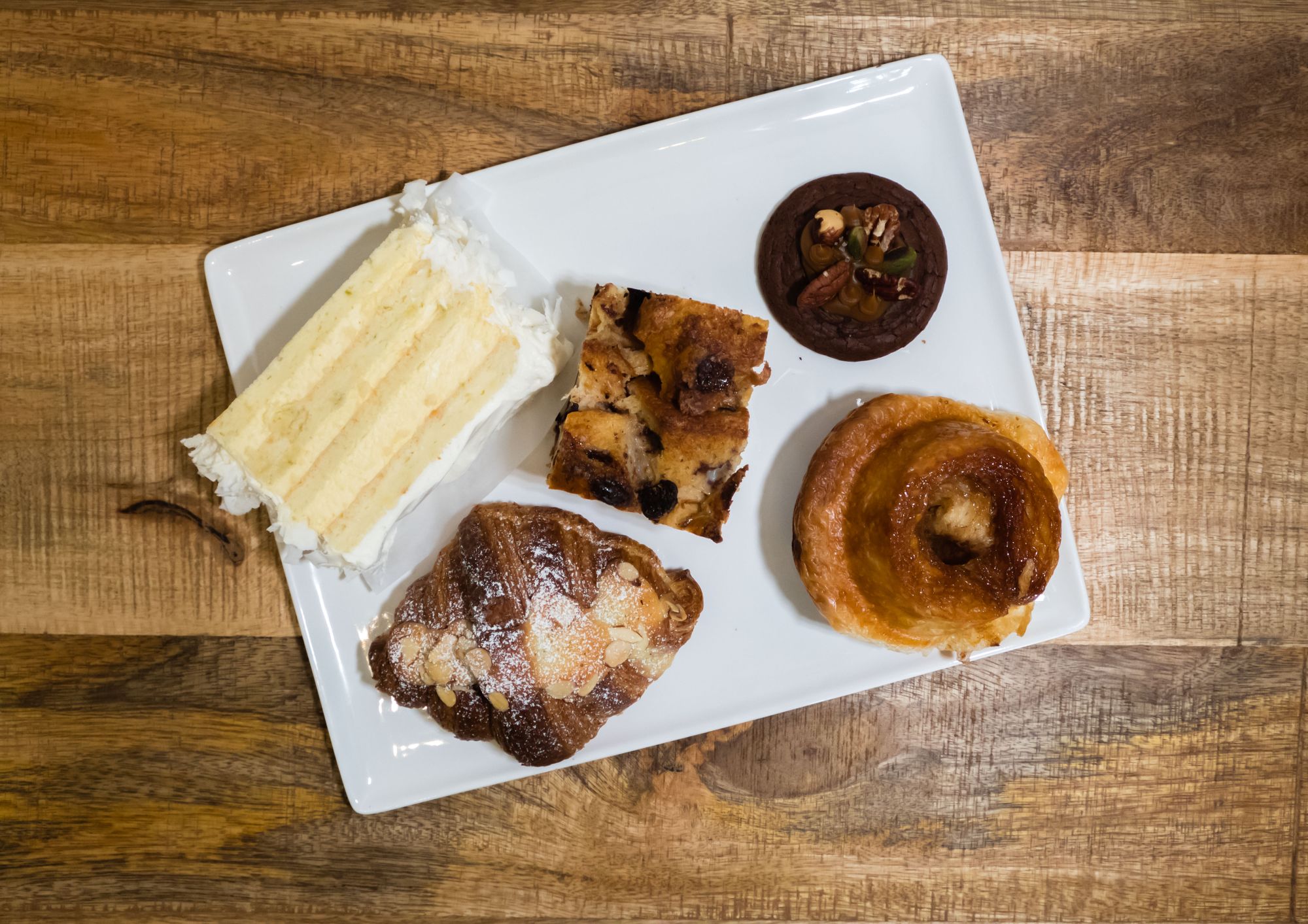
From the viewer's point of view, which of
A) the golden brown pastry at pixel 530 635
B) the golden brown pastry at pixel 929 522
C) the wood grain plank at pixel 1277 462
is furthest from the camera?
the wood grain plank at pixel 1277 462

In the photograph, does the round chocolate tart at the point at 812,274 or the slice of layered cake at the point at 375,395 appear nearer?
the slice of layered cake at the point at 375,395

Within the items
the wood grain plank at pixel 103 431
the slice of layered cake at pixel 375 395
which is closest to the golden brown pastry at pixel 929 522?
the slice of layered cake at pixel 375 395

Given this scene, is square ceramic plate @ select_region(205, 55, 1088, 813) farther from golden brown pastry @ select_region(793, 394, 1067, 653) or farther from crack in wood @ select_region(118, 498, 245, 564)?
crack in wood @ select_region(118, 498, 245, 564)

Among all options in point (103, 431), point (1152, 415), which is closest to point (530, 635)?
point (103, 431)

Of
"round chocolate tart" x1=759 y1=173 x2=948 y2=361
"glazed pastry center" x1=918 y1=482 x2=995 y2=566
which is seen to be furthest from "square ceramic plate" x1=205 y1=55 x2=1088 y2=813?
"glazed pastry center" x1=918 y1=482 x2=995 y2=566

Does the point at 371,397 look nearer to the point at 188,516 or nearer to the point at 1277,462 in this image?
the point at 188,516

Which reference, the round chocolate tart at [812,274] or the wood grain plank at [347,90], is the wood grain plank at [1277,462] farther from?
the round chocolate tart at [812,274]
